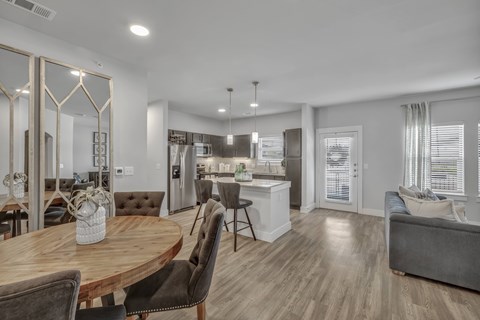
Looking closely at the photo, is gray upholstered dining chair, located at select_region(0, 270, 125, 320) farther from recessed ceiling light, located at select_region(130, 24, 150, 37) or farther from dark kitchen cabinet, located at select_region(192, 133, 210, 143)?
dark kitchen cabinet, located at select_region(192, 133, 210, 143)

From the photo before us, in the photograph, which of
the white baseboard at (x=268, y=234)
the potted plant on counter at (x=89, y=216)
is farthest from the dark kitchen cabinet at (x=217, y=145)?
the potted plant on counter at (x=89, y=216)

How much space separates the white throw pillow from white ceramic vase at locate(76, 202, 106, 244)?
3.22 meters

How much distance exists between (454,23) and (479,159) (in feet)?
10.7

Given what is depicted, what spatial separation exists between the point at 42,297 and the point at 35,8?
2.51 m

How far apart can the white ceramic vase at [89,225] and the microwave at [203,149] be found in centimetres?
488

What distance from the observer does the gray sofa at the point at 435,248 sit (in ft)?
7.25

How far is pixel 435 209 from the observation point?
2494 millimetres

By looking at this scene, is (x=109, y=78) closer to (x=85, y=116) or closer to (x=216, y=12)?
(x=85, y=116)

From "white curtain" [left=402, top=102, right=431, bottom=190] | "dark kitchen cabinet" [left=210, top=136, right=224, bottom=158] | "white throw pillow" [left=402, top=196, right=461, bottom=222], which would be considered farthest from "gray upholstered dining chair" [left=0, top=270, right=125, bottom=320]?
"dark kitchen cabinet" [left=210, top=136, right=224, bottom=158]

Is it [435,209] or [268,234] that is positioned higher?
[435,209]

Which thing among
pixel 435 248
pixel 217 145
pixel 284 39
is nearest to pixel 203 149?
pixel 217 145

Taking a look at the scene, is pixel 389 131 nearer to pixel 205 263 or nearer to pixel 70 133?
pixel 205 263

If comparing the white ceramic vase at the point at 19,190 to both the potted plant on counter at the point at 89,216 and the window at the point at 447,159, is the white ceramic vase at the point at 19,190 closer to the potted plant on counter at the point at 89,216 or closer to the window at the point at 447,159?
the potted plant on counter at the point at 89,216

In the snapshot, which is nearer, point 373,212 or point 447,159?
point 447,159
